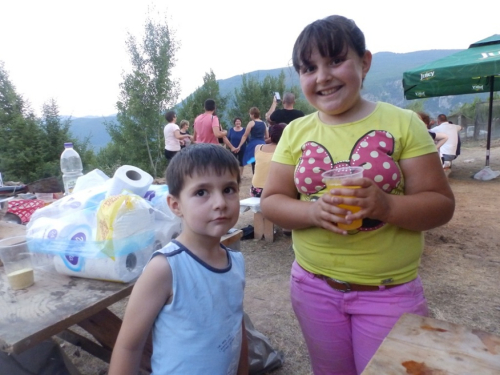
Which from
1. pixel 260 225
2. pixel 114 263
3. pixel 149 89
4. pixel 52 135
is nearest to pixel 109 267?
pixel 114 263

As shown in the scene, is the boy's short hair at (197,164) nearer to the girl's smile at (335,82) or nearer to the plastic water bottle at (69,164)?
the girl's smile at (335,82)

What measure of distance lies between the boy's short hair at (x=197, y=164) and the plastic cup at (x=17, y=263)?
0.72 meters

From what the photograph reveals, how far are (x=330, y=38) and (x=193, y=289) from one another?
928 mm

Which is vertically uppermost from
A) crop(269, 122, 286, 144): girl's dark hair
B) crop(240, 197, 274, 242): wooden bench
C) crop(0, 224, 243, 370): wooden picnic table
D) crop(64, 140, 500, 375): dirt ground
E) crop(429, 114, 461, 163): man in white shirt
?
crop(269, 122, 286, 144): girl's dark hair

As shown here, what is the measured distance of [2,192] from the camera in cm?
333

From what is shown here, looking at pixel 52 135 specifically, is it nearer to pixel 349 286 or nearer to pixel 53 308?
pixel 53 308

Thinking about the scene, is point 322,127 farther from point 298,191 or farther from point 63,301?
point 63,301

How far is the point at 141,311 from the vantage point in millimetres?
1092

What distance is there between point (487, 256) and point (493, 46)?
5445 millimetres

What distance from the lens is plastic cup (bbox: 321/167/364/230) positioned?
1.07 m

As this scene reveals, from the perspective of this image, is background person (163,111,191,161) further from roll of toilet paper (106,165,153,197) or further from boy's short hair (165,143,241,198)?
boy's short hair (165,143,241,198)

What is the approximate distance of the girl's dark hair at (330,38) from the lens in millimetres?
1174

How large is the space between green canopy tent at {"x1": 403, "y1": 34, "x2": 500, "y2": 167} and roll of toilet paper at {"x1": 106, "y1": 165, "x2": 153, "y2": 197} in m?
6.44

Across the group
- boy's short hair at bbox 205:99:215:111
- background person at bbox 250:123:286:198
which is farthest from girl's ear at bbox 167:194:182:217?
boy's short hair at bbox 205:99:215:111
